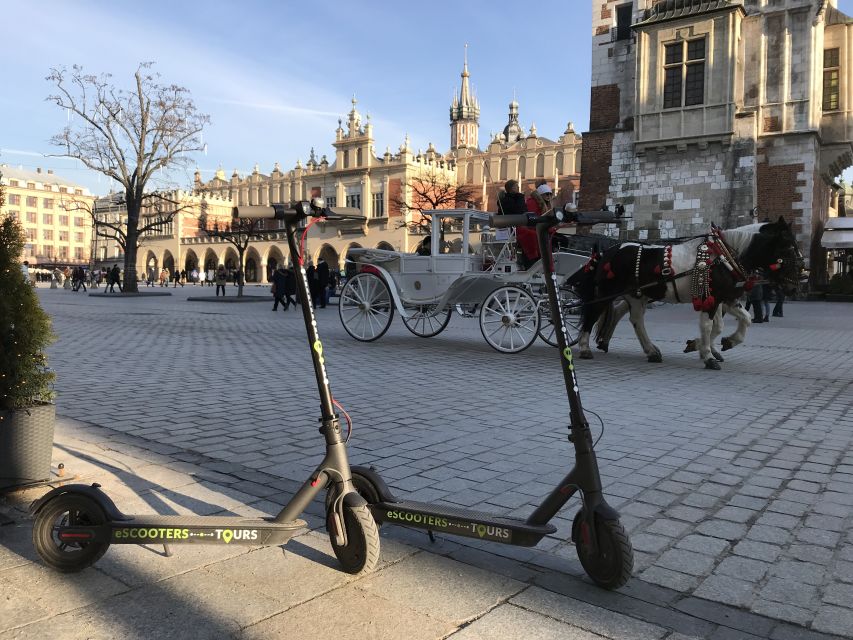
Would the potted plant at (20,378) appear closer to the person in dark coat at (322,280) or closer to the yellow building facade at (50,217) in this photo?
the person in dark coat at (322,280)

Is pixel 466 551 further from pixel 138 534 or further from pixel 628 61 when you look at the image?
pixel 628 61

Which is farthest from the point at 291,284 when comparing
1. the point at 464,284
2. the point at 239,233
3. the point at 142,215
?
the point at 142,215

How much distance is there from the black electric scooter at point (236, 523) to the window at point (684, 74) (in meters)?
22.6

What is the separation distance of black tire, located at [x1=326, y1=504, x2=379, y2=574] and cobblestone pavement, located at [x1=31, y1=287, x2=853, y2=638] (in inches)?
20.8

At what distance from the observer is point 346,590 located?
7.75 feet

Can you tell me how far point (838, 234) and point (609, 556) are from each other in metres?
25.6

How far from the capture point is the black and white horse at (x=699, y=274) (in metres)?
7.92

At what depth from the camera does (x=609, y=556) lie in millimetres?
2328

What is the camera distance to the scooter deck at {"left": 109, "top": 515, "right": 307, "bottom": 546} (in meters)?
2.42

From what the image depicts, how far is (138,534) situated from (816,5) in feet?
84.3

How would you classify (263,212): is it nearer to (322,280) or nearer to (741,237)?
(741,237)

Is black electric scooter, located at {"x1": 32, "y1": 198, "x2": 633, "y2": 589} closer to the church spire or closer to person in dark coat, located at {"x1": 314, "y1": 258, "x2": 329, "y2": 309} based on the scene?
person in dark coat, located at {"x1": 314, "y1": 258, "x2": 329, "y2": 309}

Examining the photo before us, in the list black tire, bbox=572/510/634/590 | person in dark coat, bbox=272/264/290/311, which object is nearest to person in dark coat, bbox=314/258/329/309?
person in dark coat, bbox=272/264/290/311

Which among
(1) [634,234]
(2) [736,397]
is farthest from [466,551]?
(1) [634,234]
